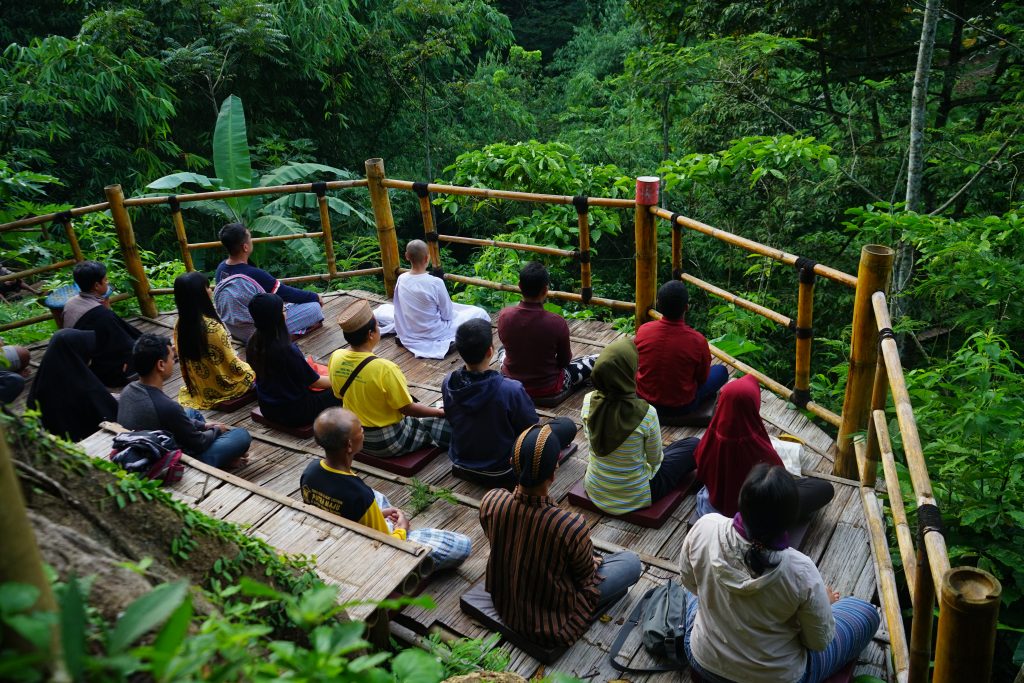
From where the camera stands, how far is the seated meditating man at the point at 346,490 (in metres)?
3.37

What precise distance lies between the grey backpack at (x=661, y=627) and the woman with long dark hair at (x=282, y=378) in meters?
2.47

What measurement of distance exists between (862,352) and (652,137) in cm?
940

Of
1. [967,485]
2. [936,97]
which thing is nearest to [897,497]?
[967,485]

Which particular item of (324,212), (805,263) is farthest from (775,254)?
(324,212)

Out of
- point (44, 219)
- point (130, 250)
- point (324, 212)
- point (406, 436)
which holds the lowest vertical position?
point (406, 436)

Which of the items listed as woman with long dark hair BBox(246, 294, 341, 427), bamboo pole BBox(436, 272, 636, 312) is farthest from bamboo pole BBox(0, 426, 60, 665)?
bamboo pole BBox(436, 272, 636, 312)

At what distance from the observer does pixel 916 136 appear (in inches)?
232

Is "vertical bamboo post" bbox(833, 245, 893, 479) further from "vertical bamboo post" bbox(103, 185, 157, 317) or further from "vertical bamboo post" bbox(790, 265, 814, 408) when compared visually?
"vertical bamboo post" bbox(103, 185, 157, 317)

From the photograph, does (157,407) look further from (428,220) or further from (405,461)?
(428,220)

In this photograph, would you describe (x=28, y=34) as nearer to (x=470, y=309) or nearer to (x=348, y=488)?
(x=470, y=309)

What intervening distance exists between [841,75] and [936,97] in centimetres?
107

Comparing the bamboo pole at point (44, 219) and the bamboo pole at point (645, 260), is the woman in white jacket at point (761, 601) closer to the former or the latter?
the bamboo pole at point (645, 260)

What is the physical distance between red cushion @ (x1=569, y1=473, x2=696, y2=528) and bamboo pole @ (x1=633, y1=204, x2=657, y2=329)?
72.8 inches

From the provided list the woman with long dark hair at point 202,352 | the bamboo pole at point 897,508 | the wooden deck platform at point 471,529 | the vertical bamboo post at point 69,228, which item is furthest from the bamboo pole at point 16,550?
the vertical bamboo post at point 69,228
